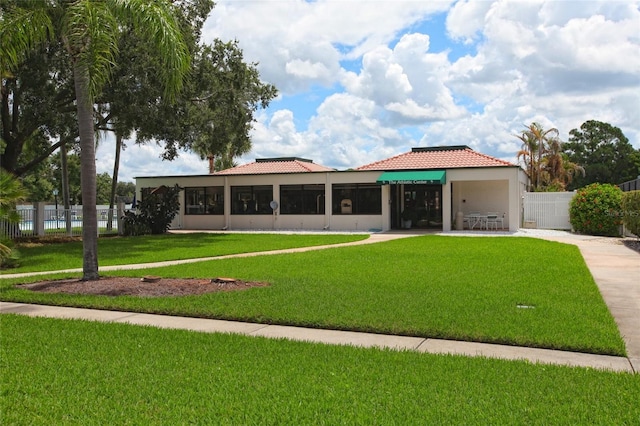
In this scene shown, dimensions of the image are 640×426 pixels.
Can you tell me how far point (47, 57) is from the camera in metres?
19.6

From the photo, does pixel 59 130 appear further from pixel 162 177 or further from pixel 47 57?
pixel 162 177

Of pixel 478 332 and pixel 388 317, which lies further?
pixel 388 317

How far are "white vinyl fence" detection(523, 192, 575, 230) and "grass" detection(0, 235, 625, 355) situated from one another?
1480 centimetres

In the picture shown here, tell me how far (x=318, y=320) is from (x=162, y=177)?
91.6 ft

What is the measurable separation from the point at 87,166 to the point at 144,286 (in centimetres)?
275

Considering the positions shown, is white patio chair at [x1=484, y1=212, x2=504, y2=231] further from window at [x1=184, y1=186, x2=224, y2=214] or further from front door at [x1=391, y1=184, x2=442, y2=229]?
window at [x1=184, y1=186, x2=224, y2=214]

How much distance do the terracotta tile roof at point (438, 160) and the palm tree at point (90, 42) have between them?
740 inches

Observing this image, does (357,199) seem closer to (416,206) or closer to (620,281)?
(416,206)

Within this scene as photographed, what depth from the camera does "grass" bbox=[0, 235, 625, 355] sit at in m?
6.82

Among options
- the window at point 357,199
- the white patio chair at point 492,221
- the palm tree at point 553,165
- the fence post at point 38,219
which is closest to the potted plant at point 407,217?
the window at point 357,199

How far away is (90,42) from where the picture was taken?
10.9 metres

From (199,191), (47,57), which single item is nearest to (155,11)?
(47,57)

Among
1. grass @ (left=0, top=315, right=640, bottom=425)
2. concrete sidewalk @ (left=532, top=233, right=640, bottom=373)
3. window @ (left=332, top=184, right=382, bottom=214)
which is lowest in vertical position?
grass @ (left=0, top=315, right=640, bottom=425)

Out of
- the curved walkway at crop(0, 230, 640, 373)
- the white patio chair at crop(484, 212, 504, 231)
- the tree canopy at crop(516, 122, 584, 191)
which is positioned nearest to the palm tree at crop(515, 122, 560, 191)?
the tree canopy at crop(516, 122, 584, 191)
